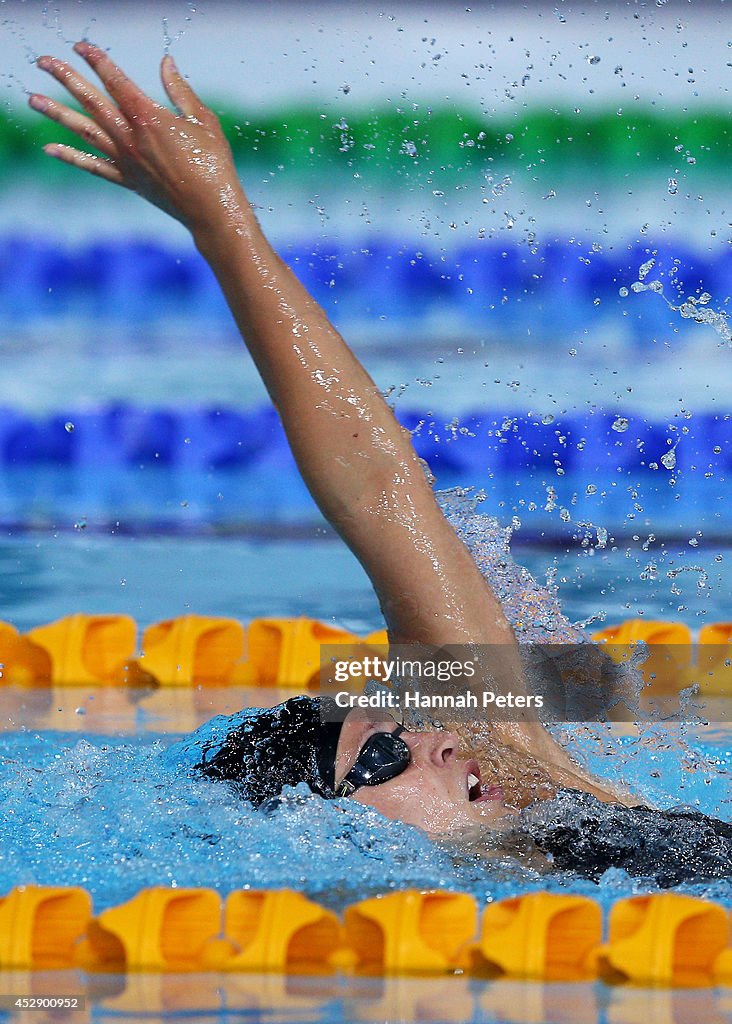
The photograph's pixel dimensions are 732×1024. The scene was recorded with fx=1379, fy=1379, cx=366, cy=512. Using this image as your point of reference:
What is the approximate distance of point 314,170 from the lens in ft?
18.5

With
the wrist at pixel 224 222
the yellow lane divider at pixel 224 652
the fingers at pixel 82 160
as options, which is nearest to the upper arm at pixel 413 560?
the wrist at pixel 224 222

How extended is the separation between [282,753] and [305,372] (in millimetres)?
528

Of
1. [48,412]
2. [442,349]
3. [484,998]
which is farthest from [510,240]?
[484,998]

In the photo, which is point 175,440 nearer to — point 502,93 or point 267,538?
point 267,538

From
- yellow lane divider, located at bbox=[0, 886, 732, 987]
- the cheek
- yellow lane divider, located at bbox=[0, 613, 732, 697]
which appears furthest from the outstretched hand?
yellow lane divider, located at bbox=[0, 613, 732, 697]

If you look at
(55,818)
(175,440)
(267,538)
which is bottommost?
(55,818)

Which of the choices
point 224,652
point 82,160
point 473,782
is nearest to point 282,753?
point 473,782

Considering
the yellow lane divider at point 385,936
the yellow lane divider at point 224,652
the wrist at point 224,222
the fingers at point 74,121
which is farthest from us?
the yellow lane divider at point 224,652

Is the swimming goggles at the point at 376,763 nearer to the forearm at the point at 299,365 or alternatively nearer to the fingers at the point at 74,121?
the forearm at the point at 299,365

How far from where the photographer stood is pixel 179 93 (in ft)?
6.30

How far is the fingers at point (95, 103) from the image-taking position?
1836 mm

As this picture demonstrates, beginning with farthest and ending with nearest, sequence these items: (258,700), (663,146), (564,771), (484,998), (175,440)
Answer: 1. (663,146)
2. (175,440)
3. (258,700)
4. (564,771)
5. (484,998)

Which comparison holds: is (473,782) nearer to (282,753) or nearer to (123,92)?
(282,753)

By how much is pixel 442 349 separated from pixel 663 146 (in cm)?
128
